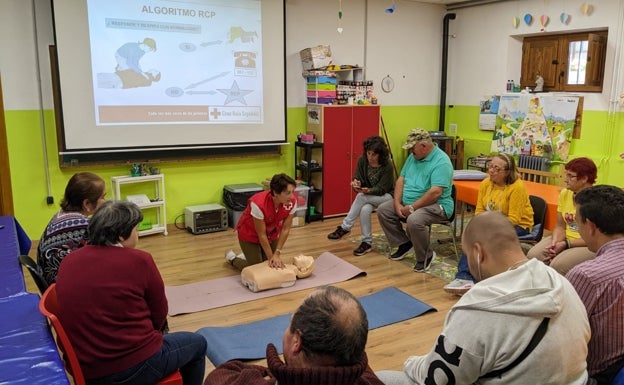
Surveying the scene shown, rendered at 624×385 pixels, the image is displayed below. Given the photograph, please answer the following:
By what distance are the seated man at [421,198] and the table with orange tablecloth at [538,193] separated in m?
0.24

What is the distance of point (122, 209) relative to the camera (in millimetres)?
1943

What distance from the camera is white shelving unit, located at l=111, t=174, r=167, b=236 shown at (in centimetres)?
495

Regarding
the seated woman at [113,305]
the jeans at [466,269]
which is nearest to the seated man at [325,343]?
the seated woman at [113,305]

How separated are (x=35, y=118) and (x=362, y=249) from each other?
3215 millimetres

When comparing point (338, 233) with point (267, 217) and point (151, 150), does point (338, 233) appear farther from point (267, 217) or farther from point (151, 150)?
point (151, 150)

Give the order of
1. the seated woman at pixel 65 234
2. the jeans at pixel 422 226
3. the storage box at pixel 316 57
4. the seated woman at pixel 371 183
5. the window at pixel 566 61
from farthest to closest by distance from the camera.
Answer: the storage box at pixel 316 57 → the window at pixel 566 61 → the seated woman at pixel 371 183 → the jeans at pixel 422 226 → the seated woman at pixel 65 234

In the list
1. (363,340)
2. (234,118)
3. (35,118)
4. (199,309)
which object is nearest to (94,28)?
(35,118)

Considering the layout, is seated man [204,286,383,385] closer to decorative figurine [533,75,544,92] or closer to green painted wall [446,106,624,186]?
green painted wall [446,106,624,186]

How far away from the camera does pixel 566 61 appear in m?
5.57

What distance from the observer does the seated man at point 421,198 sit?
4258 mm

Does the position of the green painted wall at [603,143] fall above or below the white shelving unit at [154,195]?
above

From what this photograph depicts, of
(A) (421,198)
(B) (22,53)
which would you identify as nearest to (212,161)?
(B) (22,53)

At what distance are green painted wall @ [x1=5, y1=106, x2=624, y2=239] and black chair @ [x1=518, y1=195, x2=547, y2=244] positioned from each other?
1.83m

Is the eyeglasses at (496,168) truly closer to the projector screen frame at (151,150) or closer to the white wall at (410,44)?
the white wall at (410,44)
